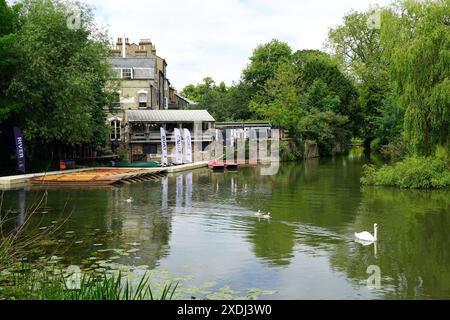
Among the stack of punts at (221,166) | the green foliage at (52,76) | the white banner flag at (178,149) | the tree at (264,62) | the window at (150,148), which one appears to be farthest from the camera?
the tree at (264,62)

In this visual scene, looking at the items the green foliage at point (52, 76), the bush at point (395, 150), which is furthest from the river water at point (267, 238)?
the bush at point (395, 150)

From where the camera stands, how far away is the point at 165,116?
61.0 metres

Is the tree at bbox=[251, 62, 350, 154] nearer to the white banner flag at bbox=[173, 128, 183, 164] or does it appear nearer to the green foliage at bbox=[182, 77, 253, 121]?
the green foliage at bbox=[182, 77, 253, 121]

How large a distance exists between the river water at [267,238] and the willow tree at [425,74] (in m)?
4.06

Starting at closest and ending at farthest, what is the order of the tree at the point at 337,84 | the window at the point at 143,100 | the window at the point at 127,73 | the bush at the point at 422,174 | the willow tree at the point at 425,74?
the willow tree at the point at 425,74
the bush at the point at 422,174
the window at the point at 127,73
the window at the point at 143,100
the tree at the point at 337,84

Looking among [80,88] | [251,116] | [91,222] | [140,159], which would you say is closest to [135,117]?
[140,159]

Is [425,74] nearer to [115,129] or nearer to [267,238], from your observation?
[267,238]

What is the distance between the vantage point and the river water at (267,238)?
1275 cm

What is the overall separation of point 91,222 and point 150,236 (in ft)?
12.6

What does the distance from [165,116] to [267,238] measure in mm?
44695

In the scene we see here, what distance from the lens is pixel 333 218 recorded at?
849 inches

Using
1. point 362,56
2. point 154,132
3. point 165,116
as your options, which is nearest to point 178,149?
point 154,132

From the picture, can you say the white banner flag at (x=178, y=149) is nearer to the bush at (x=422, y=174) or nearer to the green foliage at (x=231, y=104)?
the bush at (x=422, y=174)

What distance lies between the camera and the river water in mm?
12750
